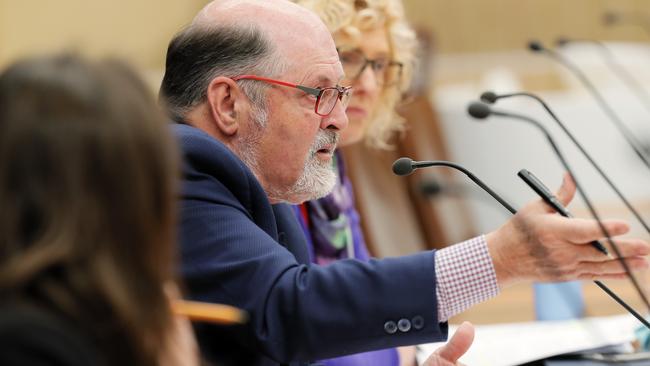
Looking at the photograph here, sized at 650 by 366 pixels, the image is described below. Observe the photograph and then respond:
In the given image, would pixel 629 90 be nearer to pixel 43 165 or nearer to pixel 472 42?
pixel 472 42

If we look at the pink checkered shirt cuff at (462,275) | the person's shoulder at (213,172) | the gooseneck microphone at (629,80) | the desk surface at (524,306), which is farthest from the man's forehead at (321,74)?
the gooseneck microphone at (629,80)

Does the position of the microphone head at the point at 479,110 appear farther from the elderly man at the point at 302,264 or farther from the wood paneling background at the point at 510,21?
the wood paneling background at the point at 510,21

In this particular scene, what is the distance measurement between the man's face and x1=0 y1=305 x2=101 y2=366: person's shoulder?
96 centimetres

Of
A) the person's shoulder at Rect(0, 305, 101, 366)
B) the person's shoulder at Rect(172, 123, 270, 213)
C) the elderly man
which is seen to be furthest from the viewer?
the person's shoulder at Rect(172, 123, 270, 213)

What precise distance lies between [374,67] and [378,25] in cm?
12

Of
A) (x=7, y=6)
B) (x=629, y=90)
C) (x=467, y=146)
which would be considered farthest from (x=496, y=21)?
(x=7, y=6)

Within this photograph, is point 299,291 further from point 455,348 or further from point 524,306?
point 524,306

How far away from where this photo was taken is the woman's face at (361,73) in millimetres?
2633

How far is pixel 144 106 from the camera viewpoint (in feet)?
3.06

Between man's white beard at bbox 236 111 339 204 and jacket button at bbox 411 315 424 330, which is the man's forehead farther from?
jacket button at bbox 411 315 424 330

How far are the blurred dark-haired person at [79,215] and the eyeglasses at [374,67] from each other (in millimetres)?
1731

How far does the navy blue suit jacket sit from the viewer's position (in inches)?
56.6

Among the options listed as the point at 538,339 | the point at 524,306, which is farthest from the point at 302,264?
the point at 524,306

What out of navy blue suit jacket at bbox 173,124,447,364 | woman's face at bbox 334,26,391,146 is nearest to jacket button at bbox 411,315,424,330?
navy blue suit jacket at bbox 173,124,447,364
